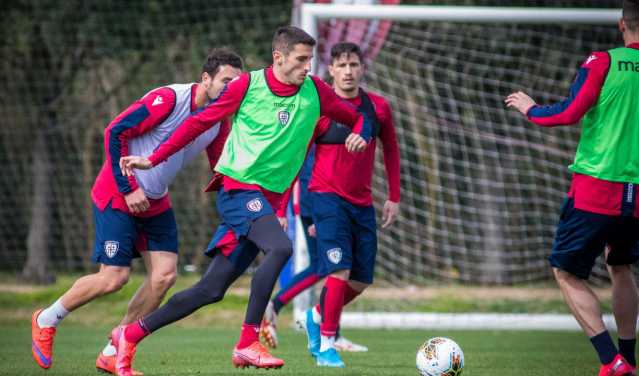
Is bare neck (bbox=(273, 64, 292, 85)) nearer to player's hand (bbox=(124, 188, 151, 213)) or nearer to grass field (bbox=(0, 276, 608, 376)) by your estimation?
player's hand (bbox=(124, 188, 151, 213))

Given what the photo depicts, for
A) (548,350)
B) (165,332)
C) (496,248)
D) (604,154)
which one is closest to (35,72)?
(165,332)

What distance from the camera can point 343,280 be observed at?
21.9ft

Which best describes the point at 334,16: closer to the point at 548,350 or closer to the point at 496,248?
the point at 548,350

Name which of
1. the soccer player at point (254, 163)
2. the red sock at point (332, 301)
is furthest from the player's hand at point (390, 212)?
the soccer player at point (254, 163)

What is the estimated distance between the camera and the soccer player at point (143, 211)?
18.6 feet

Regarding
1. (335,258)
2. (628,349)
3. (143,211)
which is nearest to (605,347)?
(628,349)

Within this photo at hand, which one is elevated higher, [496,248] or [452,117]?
[452,117]

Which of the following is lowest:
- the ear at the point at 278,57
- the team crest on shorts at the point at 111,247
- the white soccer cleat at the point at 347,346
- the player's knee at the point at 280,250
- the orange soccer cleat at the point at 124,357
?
the white soccer cleat at the point at 347,346

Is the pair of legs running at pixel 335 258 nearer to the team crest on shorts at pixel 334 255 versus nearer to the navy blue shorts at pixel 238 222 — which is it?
the team crest on shorts at pixel 334 255

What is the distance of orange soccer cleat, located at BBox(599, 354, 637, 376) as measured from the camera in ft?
16.8

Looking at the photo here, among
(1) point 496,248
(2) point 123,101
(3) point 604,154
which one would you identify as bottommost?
(1) point 496,248

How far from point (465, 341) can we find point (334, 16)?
3.55 m

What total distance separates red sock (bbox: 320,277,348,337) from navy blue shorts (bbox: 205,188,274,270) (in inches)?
54.1

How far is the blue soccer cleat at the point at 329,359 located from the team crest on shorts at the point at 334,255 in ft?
2.09
